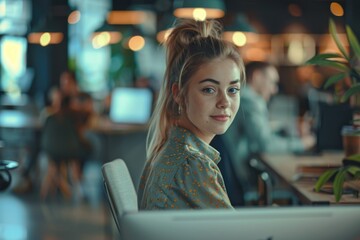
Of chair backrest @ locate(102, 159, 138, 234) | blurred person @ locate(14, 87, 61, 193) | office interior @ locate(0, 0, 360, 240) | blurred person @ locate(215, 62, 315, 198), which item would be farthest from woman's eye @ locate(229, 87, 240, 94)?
blurred person @ locate(14, 87, 61, 193)

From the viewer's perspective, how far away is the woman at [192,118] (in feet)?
6.40

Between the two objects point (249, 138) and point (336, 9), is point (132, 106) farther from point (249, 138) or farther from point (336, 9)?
point (336, 9)

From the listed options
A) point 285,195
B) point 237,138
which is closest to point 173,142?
point 285,195

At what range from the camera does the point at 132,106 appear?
897 centimetres

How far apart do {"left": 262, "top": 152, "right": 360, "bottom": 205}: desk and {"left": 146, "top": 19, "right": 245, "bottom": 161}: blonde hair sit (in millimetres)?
744

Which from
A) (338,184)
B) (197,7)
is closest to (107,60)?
(197,7)

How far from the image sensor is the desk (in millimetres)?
2772

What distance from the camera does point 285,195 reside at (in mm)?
4617

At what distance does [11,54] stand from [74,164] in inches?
278

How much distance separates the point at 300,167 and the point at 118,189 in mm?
2036

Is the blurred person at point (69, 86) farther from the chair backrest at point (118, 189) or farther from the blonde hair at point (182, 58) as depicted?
the chair backrest at point (118, 189)

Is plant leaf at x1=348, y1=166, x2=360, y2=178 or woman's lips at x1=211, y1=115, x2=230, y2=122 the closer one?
woman's lips at x1=211, y1=115, x2=230, y2=122

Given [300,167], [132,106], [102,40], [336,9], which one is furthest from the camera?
[336,9]

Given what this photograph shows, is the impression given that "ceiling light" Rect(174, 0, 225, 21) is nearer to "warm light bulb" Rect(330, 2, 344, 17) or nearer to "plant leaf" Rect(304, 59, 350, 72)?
"plant leaf" Rect(304, 59, 350, 72)
